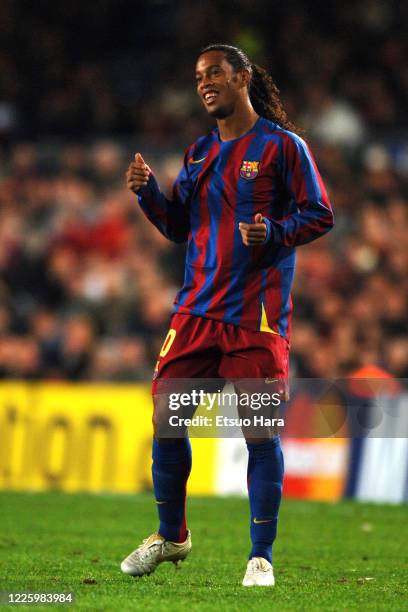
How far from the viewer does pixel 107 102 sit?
55.0 feet

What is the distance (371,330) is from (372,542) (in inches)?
188

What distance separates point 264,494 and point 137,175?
57.8 inches

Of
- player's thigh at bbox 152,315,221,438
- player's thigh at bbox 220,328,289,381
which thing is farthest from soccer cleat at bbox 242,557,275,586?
player's thigh at bbox 220,328,289,381

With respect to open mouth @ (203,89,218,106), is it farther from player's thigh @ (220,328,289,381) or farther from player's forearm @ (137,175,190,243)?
player's thigh @ (220,328,289,381)

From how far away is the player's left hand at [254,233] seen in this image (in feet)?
16.9

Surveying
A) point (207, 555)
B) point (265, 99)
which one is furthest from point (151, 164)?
point (265, 99)

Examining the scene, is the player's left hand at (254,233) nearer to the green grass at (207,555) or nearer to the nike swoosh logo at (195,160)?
the nike swoosh logo at (195,160)

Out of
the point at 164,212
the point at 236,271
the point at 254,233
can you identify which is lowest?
the point at 236,271

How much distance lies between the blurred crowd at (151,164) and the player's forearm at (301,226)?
6228mm

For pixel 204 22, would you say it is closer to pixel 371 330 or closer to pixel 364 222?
pixel 364 222

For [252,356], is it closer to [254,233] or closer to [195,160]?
[254,233]

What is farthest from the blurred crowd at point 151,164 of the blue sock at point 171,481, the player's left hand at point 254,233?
the player's left hand at point 254,233

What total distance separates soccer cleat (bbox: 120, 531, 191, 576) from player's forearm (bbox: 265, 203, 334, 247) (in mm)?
1403

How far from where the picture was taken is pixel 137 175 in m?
5.52
